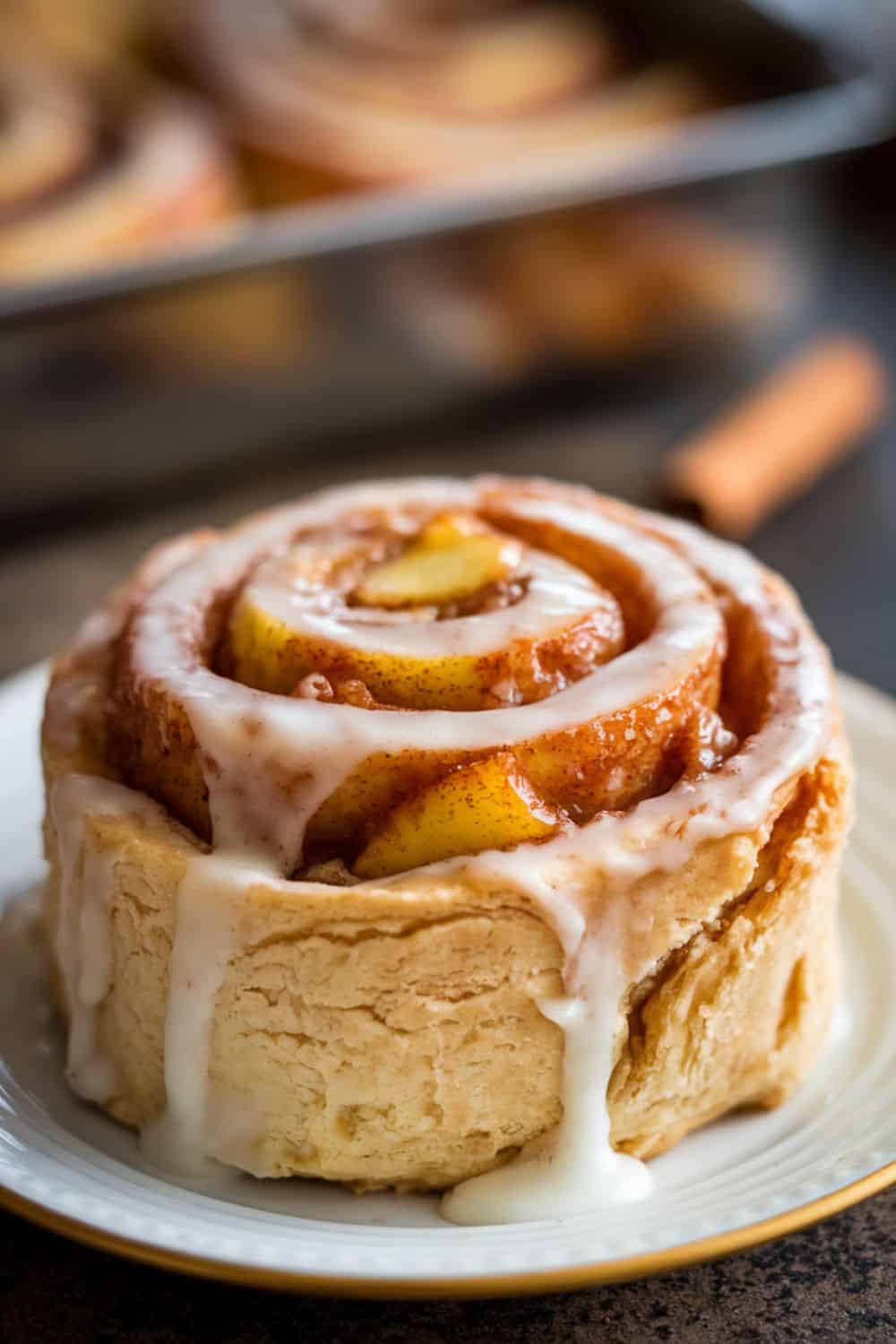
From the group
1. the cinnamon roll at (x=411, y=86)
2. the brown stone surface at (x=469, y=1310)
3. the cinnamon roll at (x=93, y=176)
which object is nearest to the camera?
the brown stone surface at (x=469, y=1310)

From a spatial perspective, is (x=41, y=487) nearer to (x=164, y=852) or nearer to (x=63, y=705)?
(x=63, y=705)

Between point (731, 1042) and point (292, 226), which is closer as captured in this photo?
point (731, 1042)

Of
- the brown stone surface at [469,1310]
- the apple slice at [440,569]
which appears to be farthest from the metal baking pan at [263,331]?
the brown stone surface at [469,1310]

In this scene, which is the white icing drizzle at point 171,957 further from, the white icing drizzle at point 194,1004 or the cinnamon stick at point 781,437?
the cinnamon stick at point 781,437

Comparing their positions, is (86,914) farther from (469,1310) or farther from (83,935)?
(469,1310)

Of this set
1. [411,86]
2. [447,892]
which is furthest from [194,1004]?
[411,86]

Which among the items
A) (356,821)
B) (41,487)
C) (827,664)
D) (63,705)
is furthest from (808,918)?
(41,487)
